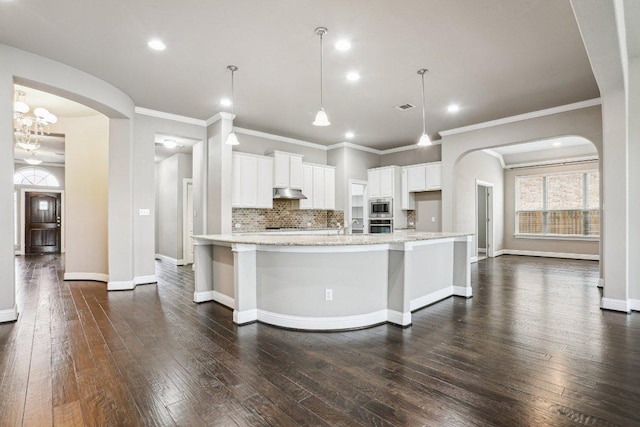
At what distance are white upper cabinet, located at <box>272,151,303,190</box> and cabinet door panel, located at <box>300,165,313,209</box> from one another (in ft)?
0.62

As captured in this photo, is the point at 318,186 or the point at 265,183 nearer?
the point at 265,183

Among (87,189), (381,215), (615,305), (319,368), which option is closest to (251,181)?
(87,189)

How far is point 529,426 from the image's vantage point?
5.75ft

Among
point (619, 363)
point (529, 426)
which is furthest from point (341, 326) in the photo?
point (619, 363)

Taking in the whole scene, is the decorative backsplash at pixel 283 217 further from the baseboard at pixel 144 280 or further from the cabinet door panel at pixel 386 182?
the baseboard at pixel 144 280

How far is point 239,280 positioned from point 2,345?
2088mm

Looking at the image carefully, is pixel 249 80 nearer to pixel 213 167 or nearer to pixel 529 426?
pixel 213 167

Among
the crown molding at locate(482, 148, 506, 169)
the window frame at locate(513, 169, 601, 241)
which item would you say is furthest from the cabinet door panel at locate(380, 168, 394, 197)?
the window frame at locate(513, 169, 601, 241)

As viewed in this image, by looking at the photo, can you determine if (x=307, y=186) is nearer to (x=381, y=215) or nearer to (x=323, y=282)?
(x=381, y=215)

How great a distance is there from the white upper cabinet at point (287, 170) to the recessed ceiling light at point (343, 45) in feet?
11.3

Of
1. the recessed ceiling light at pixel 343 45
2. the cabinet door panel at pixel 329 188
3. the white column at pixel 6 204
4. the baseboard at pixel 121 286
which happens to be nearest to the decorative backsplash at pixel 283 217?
the cabinet door panel at pixel 329 188

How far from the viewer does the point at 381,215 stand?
8078 millimetres

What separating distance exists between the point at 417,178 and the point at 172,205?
611 centimetres

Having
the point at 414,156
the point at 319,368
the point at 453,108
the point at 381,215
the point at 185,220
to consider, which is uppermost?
the point at 453,108
